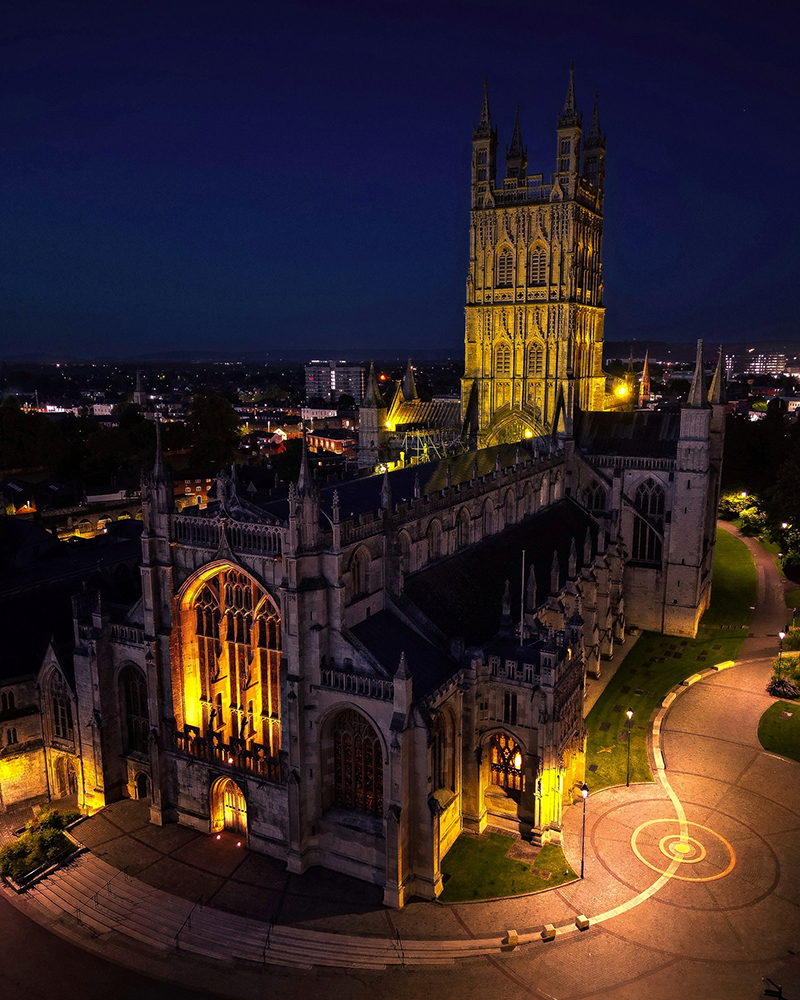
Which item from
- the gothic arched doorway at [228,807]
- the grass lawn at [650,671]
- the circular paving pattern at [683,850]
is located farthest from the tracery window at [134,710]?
the circular paving pattern at [683,850]

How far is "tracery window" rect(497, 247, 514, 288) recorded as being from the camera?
6612 centimetres

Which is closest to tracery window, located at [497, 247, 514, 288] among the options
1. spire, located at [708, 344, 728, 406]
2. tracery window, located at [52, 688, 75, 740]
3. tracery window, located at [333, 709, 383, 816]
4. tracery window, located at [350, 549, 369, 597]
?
spire, located at [708, 344, 728, 406]

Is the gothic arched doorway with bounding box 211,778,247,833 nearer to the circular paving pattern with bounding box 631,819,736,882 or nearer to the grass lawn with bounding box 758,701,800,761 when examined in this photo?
the circular paving pattern with bounding box 631,819,736,882

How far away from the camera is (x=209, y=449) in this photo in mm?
127812

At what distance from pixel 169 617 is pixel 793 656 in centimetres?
4459

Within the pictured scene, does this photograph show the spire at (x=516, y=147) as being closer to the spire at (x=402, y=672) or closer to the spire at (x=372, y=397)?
the spire at (x=372, y=397)

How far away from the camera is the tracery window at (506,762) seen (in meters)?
36.0

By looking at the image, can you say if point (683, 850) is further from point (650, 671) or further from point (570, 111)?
point (570, 111)

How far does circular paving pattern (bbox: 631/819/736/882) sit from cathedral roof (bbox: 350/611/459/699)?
Answer: 12.3 meters

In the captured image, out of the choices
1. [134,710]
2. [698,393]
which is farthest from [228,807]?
[698,393]

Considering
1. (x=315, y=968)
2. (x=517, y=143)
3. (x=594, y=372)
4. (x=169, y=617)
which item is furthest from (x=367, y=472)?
(x=315, y=968)

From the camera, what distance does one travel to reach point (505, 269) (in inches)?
2616

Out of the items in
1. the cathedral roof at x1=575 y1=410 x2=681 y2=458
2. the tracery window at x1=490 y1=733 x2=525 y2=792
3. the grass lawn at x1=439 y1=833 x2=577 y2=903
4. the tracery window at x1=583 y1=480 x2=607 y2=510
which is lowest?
the grass lawn at x1=439 y1=833 x2=577 y2=903

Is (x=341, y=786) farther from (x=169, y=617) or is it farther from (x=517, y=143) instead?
(x=517, y=143)
